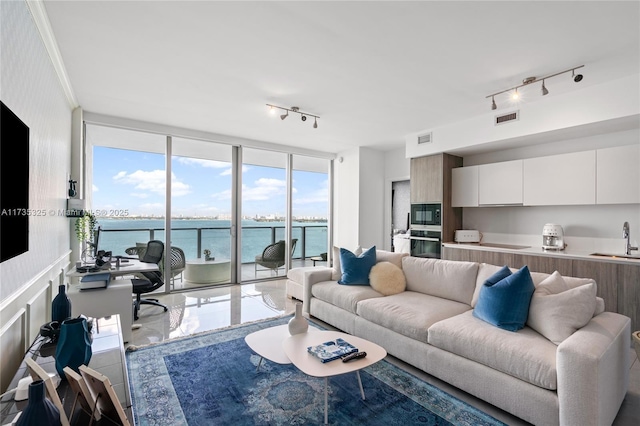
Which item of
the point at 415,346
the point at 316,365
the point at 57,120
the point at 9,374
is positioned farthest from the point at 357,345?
the point at 57,120

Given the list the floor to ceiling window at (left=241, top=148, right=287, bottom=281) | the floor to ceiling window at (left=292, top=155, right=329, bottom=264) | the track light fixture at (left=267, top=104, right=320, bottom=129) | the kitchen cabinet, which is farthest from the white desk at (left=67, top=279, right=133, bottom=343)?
the kitchen cabinet

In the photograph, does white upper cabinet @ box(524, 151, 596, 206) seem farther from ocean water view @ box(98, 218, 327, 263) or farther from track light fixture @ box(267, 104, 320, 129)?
ocean water view @ box(98, 218, 327, 263)

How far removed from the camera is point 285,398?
7.38 feet

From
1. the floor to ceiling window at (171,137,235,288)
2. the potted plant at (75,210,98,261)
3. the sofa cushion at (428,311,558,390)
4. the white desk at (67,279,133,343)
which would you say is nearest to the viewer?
the sofa cushion at (428,311,558,390)

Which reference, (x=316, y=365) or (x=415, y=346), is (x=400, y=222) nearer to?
(x=415, y=346)

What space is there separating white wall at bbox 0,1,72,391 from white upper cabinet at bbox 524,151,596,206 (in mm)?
5183

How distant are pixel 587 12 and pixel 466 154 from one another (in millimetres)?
3091

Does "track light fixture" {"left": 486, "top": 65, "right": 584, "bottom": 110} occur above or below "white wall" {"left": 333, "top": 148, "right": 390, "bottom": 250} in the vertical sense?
above

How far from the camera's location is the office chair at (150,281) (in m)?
4.00

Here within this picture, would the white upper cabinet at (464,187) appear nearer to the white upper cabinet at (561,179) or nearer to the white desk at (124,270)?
the white upper cabinet at (561,179)

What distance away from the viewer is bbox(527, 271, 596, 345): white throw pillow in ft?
6.91

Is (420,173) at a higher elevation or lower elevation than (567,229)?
higher

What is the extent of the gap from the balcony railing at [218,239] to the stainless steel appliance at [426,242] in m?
2.19

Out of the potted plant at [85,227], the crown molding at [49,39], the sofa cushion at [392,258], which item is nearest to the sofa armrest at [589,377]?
the sofa cushion at [392,258]
